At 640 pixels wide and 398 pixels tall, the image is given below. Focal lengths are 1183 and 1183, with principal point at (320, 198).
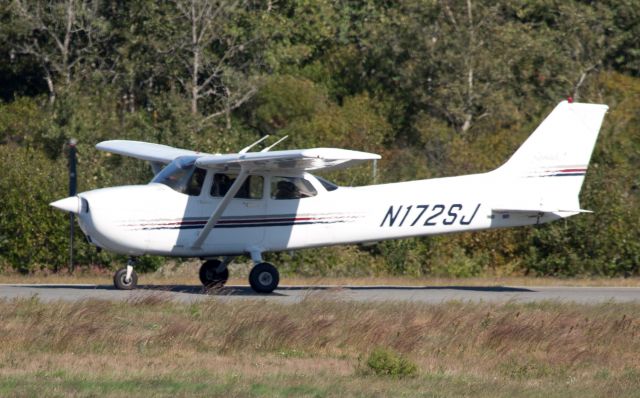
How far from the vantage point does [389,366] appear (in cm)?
1112

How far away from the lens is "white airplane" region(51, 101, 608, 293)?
55.3ft

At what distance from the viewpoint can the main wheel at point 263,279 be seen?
17516mm

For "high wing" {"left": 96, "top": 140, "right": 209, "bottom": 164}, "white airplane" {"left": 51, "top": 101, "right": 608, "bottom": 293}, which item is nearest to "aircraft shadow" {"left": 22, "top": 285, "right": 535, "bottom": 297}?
"white airplane" {"left": 51, "top": 101, "right": 608, "bottom": 293}

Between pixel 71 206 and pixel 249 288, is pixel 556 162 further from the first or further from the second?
pixel 71 206

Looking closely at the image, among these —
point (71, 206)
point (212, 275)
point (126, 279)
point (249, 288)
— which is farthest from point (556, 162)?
point (71, 206)

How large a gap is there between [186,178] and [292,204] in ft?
5.37

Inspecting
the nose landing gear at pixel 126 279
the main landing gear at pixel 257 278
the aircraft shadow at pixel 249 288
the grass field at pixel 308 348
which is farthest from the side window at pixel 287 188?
the grass field at pixel 308 348

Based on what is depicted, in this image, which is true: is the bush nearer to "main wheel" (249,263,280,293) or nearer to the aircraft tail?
"main wheel" (249,263,280,293)

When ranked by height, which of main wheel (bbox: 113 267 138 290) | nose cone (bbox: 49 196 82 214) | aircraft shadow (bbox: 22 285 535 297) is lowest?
aircraft shadow (bbox: 22 285 535 297)

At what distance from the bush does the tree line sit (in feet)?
60.1

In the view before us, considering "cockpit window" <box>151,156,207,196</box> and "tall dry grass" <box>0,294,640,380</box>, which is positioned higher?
"cockpit window" <box>151,156,207,196</box>

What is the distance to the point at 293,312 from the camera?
46.1 ft

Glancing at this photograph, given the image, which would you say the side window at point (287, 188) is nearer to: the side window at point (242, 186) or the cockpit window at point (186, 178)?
the side window at point (242, 186)

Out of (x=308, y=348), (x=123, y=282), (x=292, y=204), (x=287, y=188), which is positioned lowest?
(x=123, y=282)
